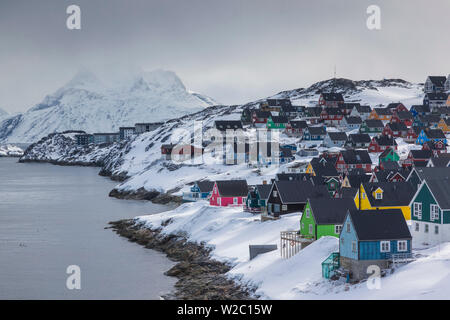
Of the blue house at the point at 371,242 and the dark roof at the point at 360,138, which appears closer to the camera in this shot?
the blue house at the point at 371,242

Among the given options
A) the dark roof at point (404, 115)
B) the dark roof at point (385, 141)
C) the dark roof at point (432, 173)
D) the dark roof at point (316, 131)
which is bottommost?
the dark roof at point (432, 173)

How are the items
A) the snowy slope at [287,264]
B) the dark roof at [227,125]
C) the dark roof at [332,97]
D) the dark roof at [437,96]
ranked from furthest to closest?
1. the dark roof at [332,97]
2. the dark roof at [227,125]
3. the dark roof at [437,96]
4. the snowy slope at [287,264]

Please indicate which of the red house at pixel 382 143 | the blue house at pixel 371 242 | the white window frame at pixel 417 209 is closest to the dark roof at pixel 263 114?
the red house at pixel 382 143

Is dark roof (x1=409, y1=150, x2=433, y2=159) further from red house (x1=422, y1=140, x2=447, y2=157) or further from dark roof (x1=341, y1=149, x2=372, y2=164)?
dark roof (x1=341, y1=149, x2=372, y2=164)

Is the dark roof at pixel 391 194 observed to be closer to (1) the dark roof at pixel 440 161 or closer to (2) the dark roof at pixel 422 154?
(1) the dark roof at pixel 440 161

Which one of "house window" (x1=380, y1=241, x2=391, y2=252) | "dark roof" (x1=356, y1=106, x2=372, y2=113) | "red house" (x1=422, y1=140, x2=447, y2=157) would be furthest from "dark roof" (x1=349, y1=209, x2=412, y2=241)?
"dark roof" (x1=356, y1=106, x2=372, y2=113)

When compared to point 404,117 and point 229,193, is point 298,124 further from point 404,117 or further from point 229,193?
point 229,193
